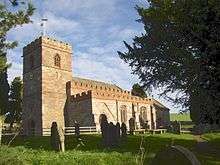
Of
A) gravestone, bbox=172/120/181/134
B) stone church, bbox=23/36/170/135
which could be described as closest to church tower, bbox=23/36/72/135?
stone church, bbox=23/36/170/135

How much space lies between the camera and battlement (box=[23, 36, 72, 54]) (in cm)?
5597

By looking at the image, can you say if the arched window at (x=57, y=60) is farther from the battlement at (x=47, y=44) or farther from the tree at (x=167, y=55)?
the tree at (x=167, y=55)

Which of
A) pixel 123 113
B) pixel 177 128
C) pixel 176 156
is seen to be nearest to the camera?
pixel 176 156

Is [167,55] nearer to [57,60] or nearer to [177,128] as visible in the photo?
[177,128]

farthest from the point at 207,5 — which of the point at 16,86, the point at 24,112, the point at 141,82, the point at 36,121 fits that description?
the point at 16,86

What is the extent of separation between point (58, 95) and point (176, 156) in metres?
46.9

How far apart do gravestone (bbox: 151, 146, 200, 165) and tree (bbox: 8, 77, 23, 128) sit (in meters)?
53.5

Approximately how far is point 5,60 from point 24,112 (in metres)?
30.1

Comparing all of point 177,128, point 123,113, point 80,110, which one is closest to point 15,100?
point 80,110

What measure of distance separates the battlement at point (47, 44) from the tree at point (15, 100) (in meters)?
7.43

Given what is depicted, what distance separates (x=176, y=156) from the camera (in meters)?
9.41

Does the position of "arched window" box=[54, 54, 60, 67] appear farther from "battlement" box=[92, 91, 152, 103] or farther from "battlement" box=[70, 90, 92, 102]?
"battlement" box=[92, 91, 152, 103]

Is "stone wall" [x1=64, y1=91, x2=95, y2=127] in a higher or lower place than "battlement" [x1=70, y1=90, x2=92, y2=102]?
lower

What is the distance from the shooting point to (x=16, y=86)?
210 feet
